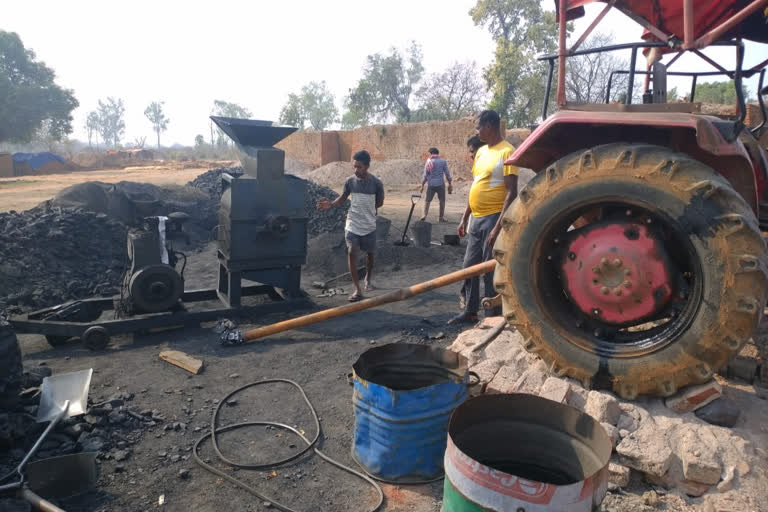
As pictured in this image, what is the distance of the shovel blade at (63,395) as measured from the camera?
3.33m

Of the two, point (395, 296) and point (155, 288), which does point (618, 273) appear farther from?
point (155, 288)

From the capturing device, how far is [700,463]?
2.37 m

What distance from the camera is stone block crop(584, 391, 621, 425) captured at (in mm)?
2636

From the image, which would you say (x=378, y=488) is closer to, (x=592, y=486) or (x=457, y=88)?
(x=592, y=486)

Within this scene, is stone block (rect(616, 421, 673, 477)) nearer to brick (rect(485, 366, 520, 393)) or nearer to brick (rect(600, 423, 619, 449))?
brick (rect(600, 423, 619, 449))

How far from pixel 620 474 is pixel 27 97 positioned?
47.1 m

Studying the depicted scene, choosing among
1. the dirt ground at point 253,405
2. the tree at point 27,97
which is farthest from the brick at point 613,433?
the tree at point 27,97

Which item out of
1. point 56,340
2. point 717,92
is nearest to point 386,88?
point 717,92

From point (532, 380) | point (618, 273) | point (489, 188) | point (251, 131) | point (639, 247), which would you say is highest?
point (251, 131)

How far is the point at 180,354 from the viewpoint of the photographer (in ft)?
14.9

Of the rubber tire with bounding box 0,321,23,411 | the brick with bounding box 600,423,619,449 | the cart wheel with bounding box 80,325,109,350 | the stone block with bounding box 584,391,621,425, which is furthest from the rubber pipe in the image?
the rubber tire with bounding box 0,321,23,411

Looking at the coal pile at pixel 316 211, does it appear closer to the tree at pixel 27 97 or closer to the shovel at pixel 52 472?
the shovel at pixel 52 472

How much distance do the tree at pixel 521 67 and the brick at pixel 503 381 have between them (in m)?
28.3

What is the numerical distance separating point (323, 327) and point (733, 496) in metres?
3.80
